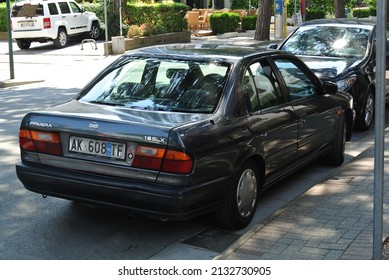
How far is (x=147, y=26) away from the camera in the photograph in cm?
2719

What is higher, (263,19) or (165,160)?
(263,19)

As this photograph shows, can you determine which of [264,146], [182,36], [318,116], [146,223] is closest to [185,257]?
[146,223]

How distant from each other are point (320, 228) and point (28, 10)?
2309 centimetres

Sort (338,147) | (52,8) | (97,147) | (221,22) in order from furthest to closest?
1. (221,22)
2. (52,8)
3. (338,147)
4. (97,147)

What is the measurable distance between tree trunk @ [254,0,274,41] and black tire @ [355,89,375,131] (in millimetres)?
16745

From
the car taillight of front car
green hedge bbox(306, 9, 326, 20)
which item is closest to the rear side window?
green hedge bbox(306, 9, 326, 20)

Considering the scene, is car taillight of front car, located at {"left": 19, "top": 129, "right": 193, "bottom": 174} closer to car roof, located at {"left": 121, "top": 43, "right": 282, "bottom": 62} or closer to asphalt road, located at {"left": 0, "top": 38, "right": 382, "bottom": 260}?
asphalt road, located at {"left": 0, "top": 38, "right": 382, "bottom": 260}

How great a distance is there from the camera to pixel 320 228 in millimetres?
5375

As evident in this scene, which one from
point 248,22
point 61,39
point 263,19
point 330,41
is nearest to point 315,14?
point 248,22

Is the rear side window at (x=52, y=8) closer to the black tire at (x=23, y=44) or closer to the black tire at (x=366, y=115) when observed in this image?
the black tire at (x=23, y=44)

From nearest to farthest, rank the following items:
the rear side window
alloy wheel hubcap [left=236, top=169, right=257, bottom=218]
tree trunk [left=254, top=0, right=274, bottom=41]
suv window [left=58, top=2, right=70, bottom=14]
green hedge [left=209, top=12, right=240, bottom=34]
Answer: alloy wheel hubcap [left=236, top=169, right=257, bottom=218] < the rear side window < tree trunk [left=254, top=0, right=274, bottom=41] < suv window [left=58, top=2, right=70, bottom=14] < green hedge [left=209, top=12, right=240, bottom=34]

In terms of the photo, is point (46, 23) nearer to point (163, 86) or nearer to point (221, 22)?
point (221, 22)

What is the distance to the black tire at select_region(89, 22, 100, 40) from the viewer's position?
2966cm

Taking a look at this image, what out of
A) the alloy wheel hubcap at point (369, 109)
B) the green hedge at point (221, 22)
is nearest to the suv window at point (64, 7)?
the green hedge at point (221, 22)
